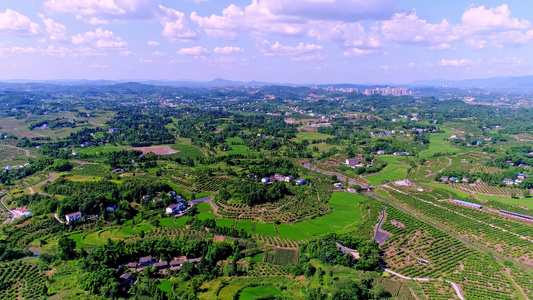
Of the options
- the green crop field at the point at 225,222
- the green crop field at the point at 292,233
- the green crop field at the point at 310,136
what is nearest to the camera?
the green crop field at the point at 292,233

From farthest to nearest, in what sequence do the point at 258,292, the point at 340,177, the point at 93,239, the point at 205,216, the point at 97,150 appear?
the point at 97,150
the point at 340,177
the point at 205,216
the point at 93,239
the point at 258,292

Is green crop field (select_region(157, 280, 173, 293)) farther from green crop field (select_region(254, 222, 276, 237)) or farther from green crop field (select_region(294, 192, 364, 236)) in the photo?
green crop field (select_region(294, 192, 364, 236))

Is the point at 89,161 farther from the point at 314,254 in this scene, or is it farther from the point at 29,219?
the point at 314,254

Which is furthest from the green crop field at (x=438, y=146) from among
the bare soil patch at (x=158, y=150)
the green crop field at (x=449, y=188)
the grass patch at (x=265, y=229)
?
the bare soil patch at (x=158, y=150)

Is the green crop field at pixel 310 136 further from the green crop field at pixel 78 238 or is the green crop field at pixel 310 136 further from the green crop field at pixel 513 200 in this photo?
the green crop field at pixel 78 238

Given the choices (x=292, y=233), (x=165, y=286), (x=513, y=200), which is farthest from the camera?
(x=513, y=200)

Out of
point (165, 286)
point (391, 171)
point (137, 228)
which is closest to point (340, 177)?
point (391, 171)

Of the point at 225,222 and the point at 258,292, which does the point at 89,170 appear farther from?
the point at 258,292
